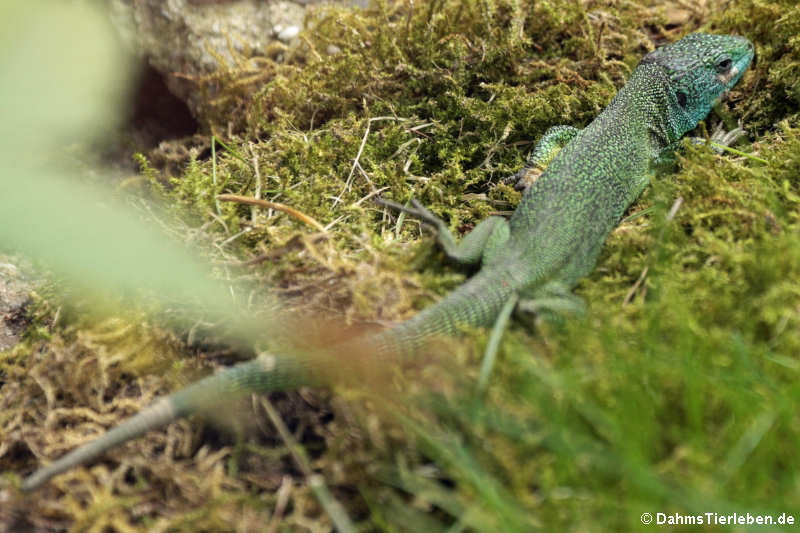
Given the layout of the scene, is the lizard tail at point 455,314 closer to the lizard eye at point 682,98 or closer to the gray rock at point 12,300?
the lizard eye at point 682,98

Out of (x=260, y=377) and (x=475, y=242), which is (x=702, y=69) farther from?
(x=260, y=377)

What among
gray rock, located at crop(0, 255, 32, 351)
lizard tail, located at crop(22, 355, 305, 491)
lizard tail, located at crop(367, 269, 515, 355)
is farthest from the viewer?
gray rock, located at crop(0, 255, 32, 351)

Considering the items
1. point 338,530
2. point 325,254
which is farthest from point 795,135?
point 338,530

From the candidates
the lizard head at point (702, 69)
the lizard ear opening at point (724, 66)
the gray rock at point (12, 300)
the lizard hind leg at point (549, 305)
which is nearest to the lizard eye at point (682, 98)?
the lizard head at point (702, 69)

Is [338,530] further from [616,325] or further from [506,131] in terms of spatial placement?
[506,131]

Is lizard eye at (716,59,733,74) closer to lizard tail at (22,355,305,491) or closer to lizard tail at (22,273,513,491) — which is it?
lizard tail at (22,273,513,491)

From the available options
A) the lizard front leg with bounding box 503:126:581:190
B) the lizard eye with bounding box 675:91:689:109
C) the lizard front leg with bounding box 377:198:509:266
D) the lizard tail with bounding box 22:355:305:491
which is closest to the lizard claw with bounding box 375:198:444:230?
the lizard front leg with bounding box 377:198:509:266

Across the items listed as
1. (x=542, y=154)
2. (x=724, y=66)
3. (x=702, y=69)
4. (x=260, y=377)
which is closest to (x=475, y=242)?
(x=542, y=154)

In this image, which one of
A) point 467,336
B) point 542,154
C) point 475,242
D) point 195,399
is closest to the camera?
point 195,399
